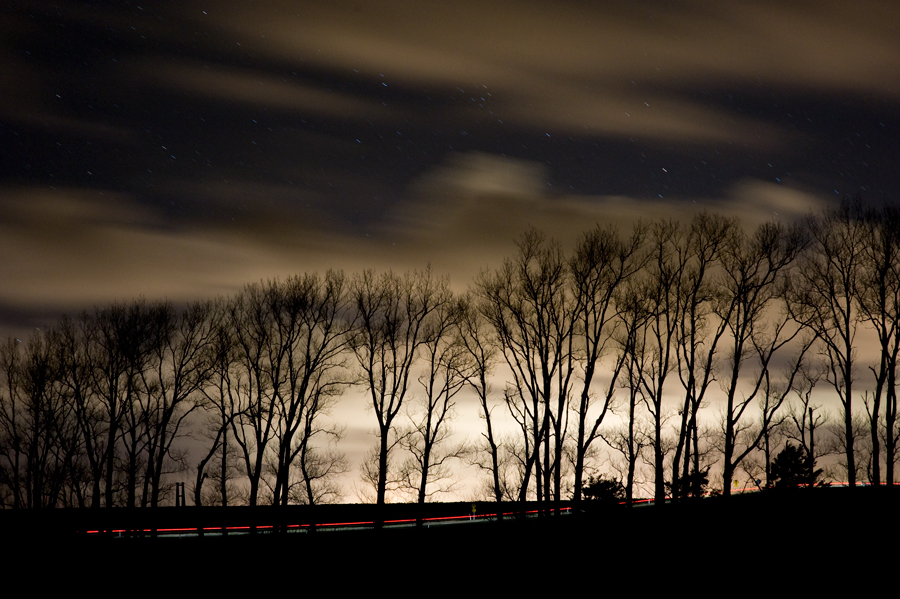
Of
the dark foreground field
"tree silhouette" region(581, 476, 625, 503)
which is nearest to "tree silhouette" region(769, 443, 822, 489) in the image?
"tree silhouette" region(581, 476, 625, 503)

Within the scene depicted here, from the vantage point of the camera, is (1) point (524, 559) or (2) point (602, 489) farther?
(2) point (602, 489)

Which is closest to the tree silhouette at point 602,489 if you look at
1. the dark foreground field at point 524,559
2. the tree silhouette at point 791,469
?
the tree silhouette at point 791,469

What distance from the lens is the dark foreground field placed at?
39.5 ft

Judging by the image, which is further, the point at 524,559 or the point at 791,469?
the point at 791,469

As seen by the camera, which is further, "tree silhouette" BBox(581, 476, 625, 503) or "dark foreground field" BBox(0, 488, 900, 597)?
"tree silhouette" BBox(581, 476, 625, 503)

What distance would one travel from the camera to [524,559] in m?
14.0

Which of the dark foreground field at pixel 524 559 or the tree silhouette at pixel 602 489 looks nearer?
the dark foreground field at pixel 524 559

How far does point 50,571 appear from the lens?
43.1 ft

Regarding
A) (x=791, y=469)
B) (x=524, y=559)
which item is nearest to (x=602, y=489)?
(x=791, y=469)

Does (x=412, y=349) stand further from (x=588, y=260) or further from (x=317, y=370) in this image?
(x=588, y=260)

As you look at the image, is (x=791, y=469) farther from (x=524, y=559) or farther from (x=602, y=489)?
(x=524, y=559)

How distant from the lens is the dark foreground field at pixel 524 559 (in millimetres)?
12055

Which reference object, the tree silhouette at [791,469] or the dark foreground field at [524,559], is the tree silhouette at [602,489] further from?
the dark foreground field at [524,559]

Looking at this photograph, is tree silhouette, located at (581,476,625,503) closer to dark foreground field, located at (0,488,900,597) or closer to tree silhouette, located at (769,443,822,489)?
tree silhouette, located at (769,443,822,489)
